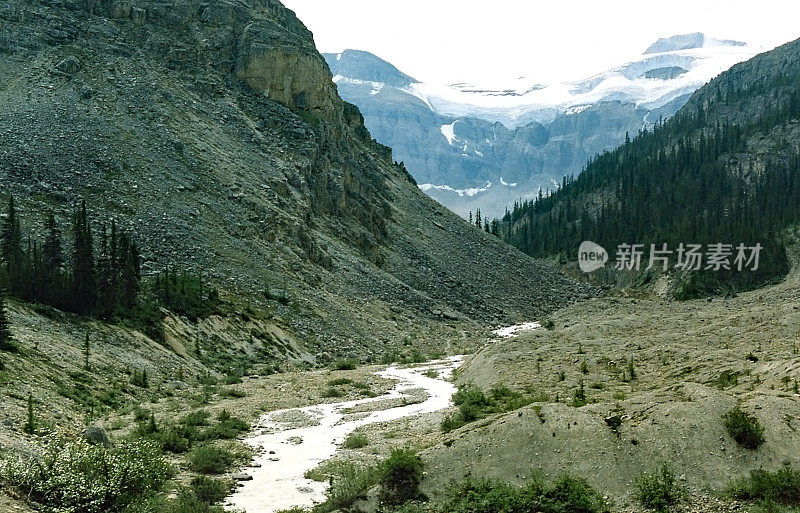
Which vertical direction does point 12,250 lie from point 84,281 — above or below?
above

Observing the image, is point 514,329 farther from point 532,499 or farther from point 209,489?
point 532,499

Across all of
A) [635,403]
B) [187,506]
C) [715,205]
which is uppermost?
[715,205]

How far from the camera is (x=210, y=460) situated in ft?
70.9

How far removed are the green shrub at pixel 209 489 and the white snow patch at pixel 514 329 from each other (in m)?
56.6

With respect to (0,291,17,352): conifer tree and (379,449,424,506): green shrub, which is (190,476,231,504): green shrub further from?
(0,291,17,352): conifer tree

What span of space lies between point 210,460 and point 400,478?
7.23 meters

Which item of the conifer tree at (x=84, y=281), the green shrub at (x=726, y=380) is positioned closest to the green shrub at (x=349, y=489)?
the green shrub at (x=726, y=380)

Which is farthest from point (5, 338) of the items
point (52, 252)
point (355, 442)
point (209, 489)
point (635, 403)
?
point (635, 403)

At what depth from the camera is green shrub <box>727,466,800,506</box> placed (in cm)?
1559

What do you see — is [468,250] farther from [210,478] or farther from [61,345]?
[210,478]

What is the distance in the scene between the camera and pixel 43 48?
258 feet

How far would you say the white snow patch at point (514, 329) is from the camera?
248ft

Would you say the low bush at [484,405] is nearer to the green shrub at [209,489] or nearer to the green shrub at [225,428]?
the green shrub at [209,489]

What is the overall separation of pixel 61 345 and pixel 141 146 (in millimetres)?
40163
